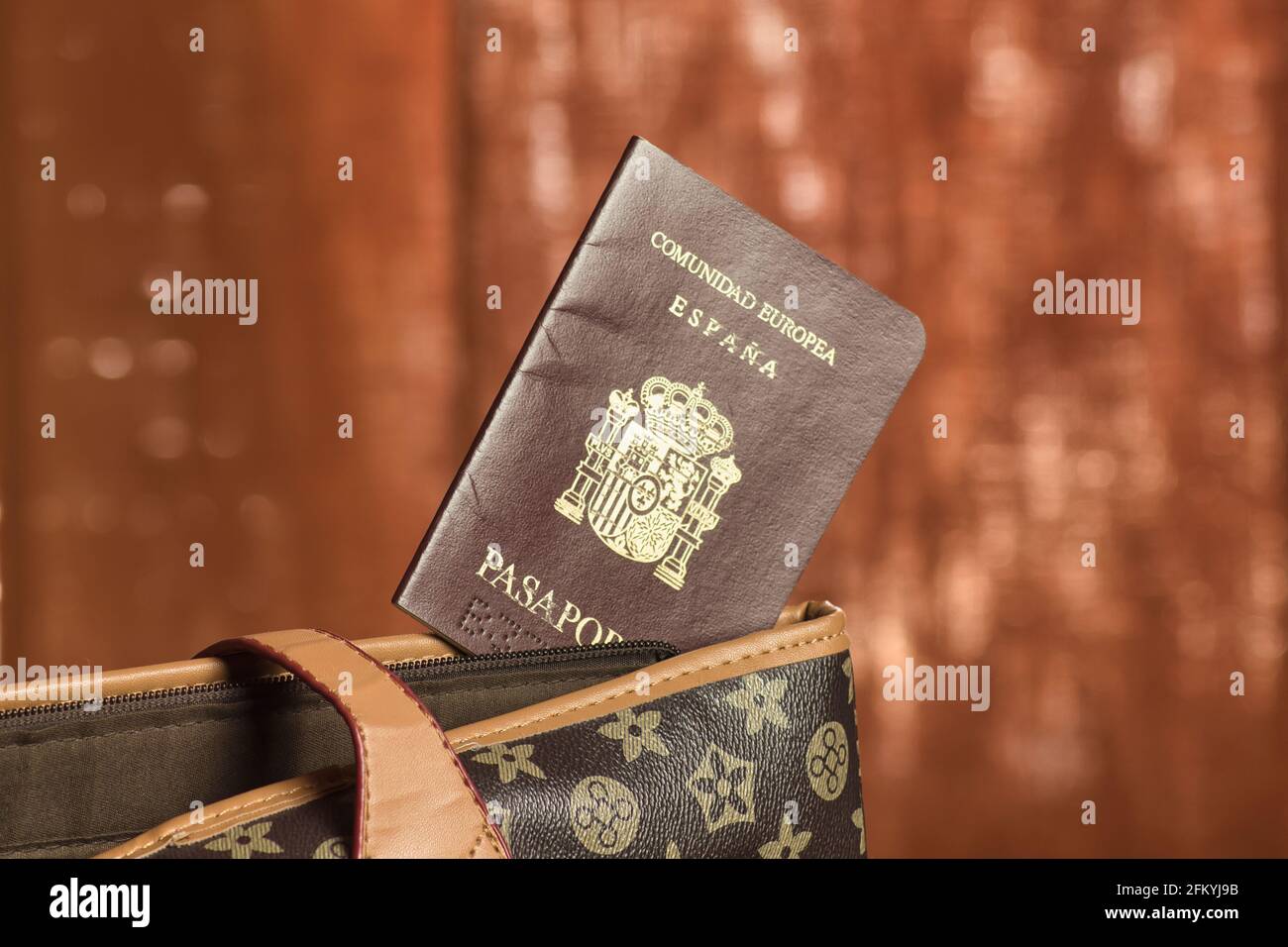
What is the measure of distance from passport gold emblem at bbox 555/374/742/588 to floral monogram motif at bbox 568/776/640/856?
0.33ft

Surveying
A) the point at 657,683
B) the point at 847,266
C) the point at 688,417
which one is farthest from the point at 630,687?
the point at 847,266

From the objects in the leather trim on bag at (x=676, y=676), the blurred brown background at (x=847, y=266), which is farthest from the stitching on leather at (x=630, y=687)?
the blurred brown background at (x=847, y=266)

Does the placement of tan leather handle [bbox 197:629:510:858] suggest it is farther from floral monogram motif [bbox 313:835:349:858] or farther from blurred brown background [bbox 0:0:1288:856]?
blurred brown background [bbox 0:0:1288:856]

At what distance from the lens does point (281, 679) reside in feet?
1.10

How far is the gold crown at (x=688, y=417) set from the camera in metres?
0.39

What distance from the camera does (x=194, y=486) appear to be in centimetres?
76

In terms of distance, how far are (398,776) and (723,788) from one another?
0.12 metres

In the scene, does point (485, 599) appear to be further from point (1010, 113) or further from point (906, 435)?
point (1010, 113)

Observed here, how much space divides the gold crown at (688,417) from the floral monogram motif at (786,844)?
146 mm

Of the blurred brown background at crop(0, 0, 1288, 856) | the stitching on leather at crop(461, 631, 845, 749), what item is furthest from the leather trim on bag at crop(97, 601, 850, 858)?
the blurred brown background at crop(0, 0, 1288, 856)

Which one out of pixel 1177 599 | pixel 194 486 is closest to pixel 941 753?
pixel 1177 599

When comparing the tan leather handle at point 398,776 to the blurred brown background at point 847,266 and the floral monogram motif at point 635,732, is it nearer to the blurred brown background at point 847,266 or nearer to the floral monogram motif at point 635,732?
the floral monogram motif at point 635,732

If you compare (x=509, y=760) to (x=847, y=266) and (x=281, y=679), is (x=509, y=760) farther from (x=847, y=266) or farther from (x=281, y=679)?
(x=847, y=266)

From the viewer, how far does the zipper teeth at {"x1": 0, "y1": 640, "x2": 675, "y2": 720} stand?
12.1 inches
